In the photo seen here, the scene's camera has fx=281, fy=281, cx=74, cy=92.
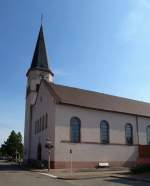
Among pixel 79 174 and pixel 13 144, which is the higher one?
pixel 13 144

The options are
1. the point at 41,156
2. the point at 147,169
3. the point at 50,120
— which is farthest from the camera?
the point at 41,156

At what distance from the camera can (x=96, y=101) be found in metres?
39.7

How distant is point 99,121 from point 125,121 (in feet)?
15.6

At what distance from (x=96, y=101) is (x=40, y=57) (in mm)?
15563

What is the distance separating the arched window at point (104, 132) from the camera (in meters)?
36.9

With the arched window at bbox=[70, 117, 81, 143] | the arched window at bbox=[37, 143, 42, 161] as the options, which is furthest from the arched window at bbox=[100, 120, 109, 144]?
the arched window at bbox=[37, 143, 42, 161]

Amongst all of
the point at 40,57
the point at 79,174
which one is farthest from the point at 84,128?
the point at 40,57

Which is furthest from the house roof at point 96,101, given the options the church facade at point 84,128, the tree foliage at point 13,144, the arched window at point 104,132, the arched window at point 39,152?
the tree foliage at point 13,144

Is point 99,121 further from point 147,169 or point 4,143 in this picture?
point 4,143

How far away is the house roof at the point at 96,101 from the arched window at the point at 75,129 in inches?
79.8

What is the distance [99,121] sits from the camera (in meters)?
37.0

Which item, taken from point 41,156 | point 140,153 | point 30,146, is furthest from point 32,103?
point 140,153

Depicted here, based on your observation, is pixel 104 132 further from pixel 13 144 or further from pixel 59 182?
pixel 13 144

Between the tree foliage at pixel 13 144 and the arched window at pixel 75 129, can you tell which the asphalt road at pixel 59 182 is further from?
the tree foliage at pixel 13 144
